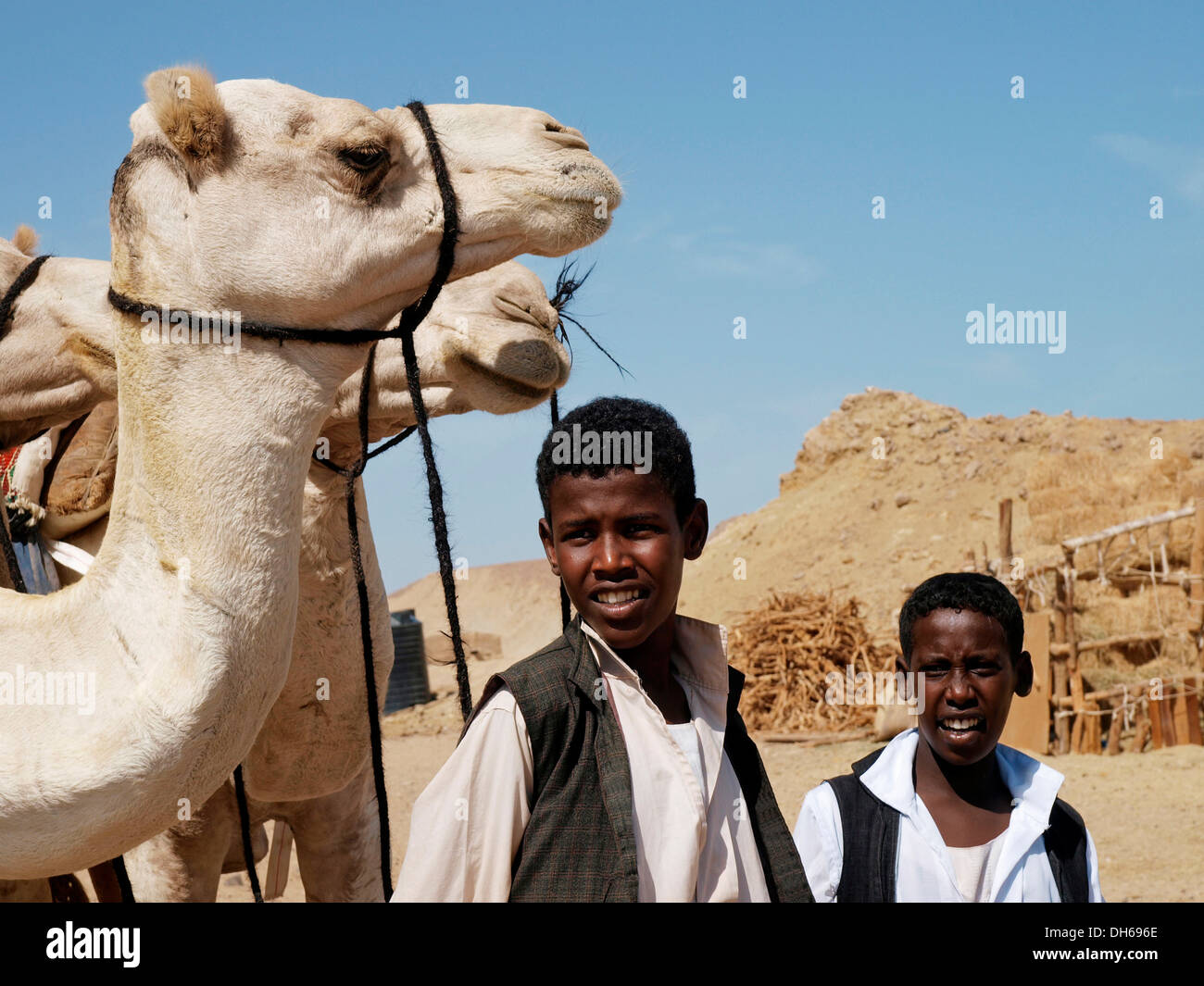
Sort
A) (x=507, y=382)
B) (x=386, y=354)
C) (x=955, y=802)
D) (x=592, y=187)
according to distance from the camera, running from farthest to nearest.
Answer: (x=386, y=354), (x=507, y=382), (x=592, y=187), (x=955, y=802)

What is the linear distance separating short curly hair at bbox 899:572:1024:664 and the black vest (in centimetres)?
34

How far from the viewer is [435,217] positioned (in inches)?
104

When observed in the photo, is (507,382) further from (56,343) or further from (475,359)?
(56,343)

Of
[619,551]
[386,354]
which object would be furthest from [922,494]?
[619,551]

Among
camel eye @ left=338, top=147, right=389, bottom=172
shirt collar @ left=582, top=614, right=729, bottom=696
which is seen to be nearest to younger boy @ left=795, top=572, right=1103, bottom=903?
shirt collar @ left=582, top=614, right=729, bottom=696

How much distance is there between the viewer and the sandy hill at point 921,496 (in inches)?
822

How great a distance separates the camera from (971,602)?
254 cm

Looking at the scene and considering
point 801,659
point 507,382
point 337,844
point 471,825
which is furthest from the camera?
point 801,659

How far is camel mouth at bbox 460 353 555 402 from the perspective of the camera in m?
3.29

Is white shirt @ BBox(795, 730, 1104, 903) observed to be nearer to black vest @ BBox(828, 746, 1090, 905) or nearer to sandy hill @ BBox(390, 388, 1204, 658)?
black vest @ BBox(828, 746, 1090, 905)

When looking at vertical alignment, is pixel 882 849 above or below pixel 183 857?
above

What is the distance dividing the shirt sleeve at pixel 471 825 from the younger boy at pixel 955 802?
2.74 ft

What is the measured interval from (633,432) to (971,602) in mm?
895
